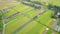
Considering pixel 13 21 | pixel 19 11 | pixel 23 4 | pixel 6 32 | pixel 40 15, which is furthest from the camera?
pixel 23 4

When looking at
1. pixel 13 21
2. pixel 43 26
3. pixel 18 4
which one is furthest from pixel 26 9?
pixel 43 26

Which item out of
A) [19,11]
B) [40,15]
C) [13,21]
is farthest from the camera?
[19,11]

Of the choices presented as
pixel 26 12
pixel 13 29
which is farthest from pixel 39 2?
pixel 13 29

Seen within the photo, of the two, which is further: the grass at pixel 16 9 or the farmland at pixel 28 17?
the grass at pixel 16 9

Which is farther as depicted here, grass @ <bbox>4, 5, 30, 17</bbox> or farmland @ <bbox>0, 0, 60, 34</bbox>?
grass @ <bbox>4, 5, 30, 17</bbox>

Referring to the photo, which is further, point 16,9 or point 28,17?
point 16,9

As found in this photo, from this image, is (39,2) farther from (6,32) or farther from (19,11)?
(6,32)

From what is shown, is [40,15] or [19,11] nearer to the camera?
[40,15]

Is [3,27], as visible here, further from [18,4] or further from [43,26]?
[18,4]

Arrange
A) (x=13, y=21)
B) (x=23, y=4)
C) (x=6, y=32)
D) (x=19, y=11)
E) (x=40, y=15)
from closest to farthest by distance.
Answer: (x=6, y=32)
(x=13, y=21)
(x=40, y=15)
(x=19, y=11)
(x=23, y=4)
